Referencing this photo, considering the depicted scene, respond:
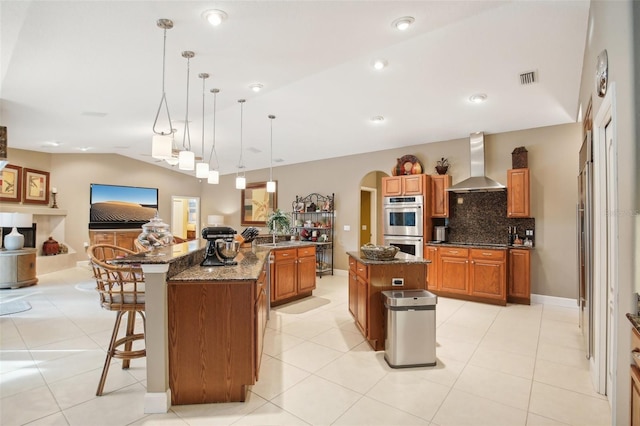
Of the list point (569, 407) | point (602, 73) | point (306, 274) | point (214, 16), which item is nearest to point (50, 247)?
point (306, 274)

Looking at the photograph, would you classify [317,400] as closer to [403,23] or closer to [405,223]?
[403,23]

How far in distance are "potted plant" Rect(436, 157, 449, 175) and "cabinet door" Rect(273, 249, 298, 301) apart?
9.57 feet

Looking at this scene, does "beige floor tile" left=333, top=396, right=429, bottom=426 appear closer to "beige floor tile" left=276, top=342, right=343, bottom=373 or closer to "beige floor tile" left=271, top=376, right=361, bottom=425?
"beige floor tile" left=271, top=376, right=361, bottom=425

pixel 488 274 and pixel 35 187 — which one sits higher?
pixel 35 187

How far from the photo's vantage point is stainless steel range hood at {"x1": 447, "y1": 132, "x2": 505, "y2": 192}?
16.6ft

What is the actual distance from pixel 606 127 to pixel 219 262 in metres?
3.11

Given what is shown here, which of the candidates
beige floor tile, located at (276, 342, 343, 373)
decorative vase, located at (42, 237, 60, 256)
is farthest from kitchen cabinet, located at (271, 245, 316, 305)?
decorative vase, located at (42, 237, 60, 256)

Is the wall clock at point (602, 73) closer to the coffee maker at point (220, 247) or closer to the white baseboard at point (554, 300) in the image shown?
the coffee maker at point (220, 247)

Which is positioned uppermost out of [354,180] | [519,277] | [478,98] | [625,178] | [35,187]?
[478,98]

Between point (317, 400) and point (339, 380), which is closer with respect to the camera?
point (317, 400)

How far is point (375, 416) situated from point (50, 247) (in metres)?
8.58

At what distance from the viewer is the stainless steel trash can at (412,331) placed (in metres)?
2.81

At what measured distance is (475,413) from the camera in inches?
84.8

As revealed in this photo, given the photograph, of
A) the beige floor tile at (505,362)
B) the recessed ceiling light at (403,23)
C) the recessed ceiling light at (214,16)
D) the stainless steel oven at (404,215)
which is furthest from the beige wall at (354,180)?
the recessed ceiling light at (214,16)
